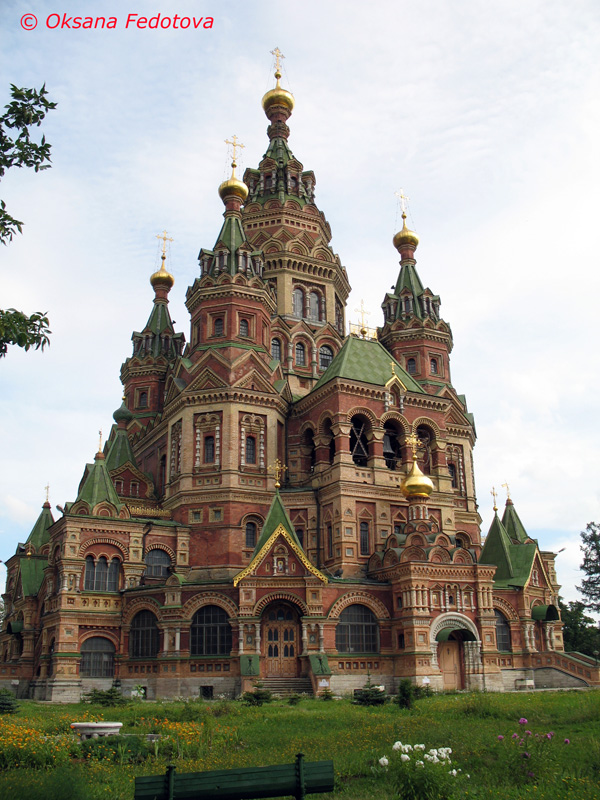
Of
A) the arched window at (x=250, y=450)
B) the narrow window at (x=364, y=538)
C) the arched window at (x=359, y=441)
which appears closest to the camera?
the narrow window at (x=364, y=538)

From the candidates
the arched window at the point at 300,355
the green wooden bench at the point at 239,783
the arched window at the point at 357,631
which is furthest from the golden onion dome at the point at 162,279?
the green wooden bench at the point at 239,783

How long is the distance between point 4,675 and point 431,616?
19.0m

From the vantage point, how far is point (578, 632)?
49.9 meters

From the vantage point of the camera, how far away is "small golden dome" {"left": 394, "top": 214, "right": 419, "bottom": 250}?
157 feet

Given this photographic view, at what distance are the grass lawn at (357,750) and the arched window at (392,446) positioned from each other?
695 inches

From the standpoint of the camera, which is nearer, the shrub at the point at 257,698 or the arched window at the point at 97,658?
the shrub at the point at 257,698

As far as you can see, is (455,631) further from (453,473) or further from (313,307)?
(313,307)

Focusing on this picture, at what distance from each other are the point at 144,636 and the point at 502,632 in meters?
15.7

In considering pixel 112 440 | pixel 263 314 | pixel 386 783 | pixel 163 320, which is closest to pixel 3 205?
pixel 386 783

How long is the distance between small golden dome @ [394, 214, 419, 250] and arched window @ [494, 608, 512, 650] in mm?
23315

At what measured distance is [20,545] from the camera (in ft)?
139

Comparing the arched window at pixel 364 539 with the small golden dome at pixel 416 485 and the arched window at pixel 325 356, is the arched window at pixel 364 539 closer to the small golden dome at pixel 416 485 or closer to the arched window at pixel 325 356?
the small golden dome at pixel 416 485

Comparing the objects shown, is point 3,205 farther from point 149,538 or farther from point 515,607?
point 515,607

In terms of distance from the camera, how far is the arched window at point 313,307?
44175mm
